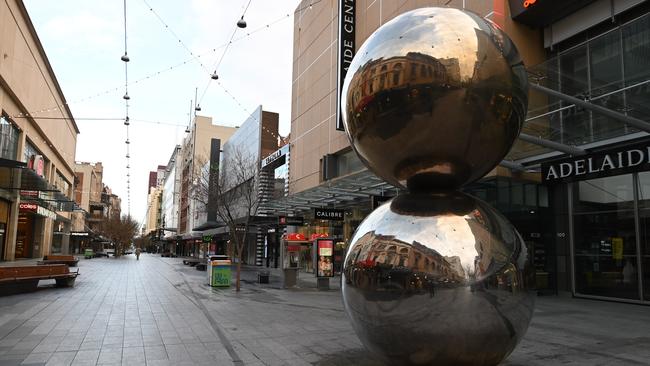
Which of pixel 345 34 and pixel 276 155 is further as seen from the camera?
pixel 276 155

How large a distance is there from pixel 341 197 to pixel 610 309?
14520mm

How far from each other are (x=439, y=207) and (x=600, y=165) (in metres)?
10.4

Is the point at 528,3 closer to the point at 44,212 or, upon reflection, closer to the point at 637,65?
the point at 637,65

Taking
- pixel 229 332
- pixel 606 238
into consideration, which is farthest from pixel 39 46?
pixel 606 238

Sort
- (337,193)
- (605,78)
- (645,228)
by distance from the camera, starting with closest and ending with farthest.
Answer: (645,228), (605,78), (337,193)

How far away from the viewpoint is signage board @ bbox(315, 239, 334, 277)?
19.8 meters

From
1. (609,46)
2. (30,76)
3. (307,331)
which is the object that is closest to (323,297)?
(307,331)

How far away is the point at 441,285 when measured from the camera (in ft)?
12.2

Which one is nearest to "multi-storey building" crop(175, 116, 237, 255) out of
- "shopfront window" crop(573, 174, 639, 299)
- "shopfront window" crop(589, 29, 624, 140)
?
"shopfront window" crop(573, 174, 639, 299)

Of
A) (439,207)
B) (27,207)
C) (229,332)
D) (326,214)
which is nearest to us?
(439,207)

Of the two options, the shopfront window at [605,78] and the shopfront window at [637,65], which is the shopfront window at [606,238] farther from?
the shopfront window at [637,65]

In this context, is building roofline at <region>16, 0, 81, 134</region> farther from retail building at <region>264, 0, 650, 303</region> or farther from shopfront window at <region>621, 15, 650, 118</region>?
shopfront window at <region>621, 15, 650, 118</region>

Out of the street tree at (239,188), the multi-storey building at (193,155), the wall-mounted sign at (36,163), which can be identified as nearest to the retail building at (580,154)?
the street tree at (239,188)

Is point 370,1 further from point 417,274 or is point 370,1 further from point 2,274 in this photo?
point 417,274
